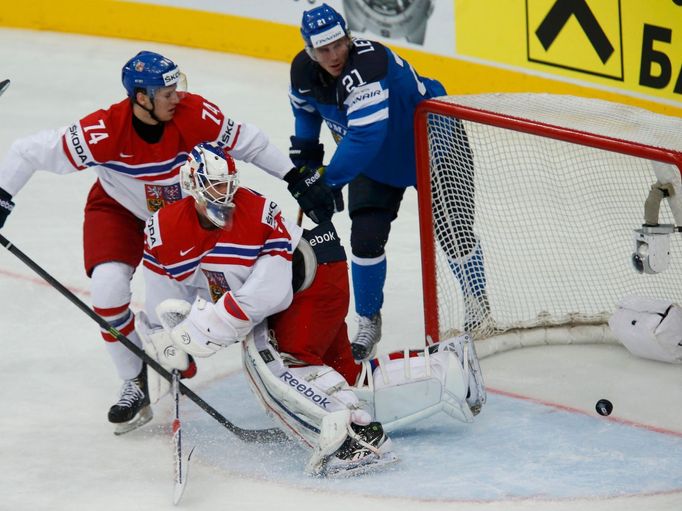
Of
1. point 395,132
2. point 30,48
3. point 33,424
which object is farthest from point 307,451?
point 30,48

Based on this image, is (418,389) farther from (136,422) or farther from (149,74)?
(149,74)

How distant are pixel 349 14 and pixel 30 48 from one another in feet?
7.25

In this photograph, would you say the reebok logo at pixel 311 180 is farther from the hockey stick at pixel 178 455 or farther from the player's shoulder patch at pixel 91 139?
the hockey stick at pixel 178 455

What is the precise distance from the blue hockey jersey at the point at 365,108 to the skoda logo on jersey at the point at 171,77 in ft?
2.04

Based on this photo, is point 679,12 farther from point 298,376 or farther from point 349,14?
point 298,376

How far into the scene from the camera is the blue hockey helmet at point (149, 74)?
369 centimetres

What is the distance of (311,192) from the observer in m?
4.08

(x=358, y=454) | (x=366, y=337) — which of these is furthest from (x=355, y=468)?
(x=366, y=337)

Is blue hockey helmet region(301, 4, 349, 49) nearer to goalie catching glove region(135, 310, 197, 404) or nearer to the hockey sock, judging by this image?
the hockey sock

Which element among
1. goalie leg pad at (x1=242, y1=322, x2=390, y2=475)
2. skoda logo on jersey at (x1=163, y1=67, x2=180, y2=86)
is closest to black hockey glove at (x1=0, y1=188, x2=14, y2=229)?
skoda logo on jersey at (x1=163, y1=67, x2=180, y2=86)

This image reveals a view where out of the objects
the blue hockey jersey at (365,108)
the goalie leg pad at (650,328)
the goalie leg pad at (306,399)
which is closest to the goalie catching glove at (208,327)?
the goalie leg pad at (306,399)

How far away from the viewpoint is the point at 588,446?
12.1ft

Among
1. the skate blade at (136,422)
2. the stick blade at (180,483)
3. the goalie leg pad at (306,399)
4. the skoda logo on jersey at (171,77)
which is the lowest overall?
the skate blade at (136,422)

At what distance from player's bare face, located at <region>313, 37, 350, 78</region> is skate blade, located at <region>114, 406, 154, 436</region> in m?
1.20
